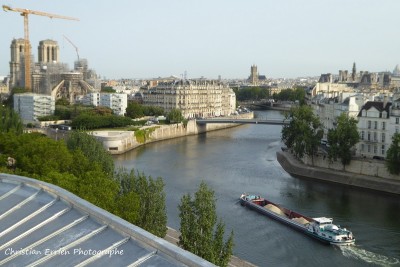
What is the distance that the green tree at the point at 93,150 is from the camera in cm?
1308

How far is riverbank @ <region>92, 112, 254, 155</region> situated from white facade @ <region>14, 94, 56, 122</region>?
707cm

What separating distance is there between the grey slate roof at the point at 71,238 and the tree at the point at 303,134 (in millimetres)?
14395

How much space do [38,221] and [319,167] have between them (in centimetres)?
1490

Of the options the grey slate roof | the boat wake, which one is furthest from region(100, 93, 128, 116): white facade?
the grey slate roof

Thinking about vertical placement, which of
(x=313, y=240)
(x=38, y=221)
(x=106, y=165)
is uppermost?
(x=38, y=221)

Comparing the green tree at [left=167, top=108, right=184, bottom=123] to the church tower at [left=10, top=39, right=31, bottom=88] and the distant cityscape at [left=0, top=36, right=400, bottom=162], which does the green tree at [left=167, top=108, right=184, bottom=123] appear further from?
the church tower at [left=10, top=39, right=31, bottom=88]

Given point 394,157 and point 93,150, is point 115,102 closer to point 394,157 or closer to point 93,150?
point 93,150

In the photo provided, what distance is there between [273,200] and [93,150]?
5.09 metres

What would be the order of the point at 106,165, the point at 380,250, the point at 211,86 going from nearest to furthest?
1. the point at 380,250
2. the point at 106,165
3. the point at 211,86

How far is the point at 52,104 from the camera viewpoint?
34.0 meters

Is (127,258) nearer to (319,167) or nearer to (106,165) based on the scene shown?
(106,165)

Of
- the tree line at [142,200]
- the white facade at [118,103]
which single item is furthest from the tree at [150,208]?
the white facade at [118,103]

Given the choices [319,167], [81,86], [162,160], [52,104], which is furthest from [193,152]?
[81,86]

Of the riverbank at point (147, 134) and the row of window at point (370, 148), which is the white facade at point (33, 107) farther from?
the row of window at point (370, 148)
